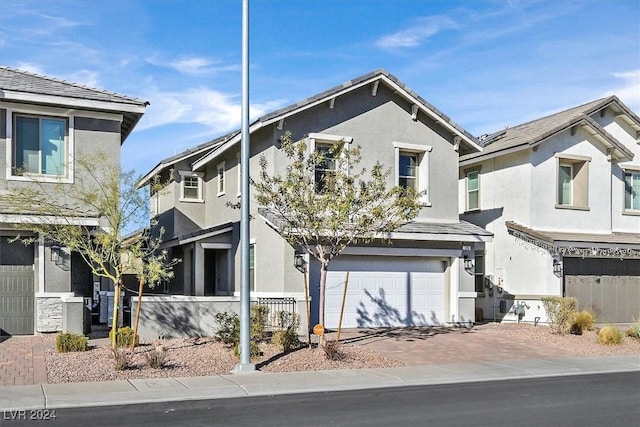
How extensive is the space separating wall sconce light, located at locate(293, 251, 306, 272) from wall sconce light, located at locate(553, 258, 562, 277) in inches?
386

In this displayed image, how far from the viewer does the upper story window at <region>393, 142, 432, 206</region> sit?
23.0 metres

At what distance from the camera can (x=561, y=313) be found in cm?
2173

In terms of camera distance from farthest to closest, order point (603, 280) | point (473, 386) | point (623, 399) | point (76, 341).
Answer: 1. point (603, 280)
2. point (76, 341)
3. point (473, 386)
4. point (623, 399)

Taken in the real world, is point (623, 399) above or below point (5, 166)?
below

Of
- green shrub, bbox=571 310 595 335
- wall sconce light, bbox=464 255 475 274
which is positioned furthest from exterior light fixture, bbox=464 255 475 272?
green shrub, bbox=571 310 595 335

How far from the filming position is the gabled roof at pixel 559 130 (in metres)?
25.7

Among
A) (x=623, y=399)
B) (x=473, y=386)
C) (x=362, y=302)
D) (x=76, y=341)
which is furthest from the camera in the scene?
(x=362, y=302)

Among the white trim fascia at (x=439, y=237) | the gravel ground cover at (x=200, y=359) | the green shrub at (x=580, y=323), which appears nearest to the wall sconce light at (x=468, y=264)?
the white trim fascia at (x=439, y=237)

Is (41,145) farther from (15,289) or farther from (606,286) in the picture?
(606,286)

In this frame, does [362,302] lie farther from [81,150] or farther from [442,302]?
[81,150]

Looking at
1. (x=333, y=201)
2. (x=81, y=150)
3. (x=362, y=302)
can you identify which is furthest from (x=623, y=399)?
(x=81, y=150)

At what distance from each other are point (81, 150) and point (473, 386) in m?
11.9

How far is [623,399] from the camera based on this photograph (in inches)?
483

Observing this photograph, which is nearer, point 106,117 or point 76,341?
point 76,341
